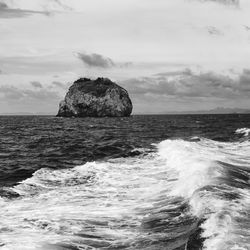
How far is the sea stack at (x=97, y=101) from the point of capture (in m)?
155

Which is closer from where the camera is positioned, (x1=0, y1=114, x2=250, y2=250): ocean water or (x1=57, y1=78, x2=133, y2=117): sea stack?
(x1=0, y1=114, x2=250, y2=250): ocean water

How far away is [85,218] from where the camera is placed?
1202 centimetres

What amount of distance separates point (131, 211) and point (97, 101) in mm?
143702

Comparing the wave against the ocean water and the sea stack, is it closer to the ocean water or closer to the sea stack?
the ocean water

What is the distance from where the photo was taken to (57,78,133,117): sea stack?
155m

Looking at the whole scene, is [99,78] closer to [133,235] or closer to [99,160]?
[99,160]

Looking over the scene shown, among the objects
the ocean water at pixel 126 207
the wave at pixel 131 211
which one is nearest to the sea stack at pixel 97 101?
the ocean water at pixel 126 207

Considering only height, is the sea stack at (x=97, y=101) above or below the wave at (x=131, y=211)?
above

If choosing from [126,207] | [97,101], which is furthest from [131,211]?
[97,101]

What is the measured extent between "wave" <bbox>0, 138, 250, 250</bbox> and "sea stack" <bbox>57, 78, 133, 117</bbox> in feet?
442

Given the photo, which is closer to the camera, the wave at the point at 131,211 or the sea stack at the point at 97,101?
the wave at the point at 131,211

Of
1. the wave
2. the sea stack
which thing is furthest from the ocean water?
the sea stack

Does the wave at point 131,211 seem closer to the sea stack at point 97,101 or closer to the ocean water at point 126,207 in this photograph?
the ocean water at point 126,207

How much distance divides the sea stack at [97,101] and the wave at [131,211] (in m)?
135
